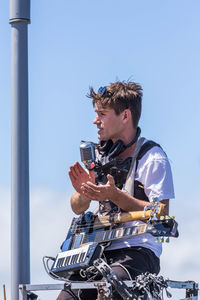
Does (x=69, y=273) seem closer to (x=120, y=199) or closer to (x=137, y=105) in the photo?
(x=120, y=199)

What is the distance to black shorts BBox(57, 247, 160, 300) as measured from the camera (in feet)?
25.6

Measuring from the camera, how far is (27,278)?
8.11m

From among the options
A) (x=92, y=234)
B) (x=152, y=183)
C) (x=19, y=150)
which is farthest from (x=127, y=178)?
(x=19, y=150)

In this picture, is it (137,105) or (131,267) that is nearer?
(131,267)

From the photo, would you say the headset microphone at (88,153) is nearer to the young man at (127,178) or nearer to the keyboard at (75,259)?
the young man at (127,178)

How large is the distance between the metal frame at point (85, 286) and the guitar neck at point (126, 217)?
487 mm

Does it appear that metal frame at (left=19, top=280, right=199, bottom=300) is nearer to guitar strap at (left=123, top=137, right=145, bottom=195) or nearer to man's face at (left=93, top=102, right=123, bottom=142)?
guitar strap at (left=123, top=137, right=145, bottom=195)

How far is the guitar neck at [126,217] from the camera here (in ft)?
25.1

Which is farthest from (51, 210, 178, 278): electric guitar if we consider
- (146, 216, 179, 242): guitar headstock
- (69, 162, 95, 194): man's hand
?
(69, 162, 95, 194): man's hand

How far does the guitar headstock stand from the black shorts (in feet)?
1.30

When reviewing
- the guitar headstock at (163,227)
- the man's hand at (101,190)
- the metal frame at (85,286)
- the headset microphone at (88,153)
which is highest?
the headset microphone at (88,153)

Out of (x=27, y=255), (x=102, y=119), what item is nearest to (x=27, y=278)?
(x=27, y=255)

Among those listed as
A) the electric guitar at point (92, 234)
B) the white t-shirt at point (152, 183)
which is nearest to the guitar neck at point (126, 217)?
the electric guitar at point (92, 234)

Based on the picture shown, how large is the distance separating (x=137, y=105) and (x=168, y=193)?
2.79ft
